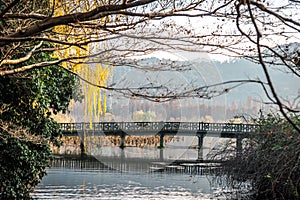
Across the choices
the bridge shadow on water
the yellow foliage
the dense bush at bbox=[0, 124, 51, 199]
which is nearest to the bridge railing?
the bridge shadow on water

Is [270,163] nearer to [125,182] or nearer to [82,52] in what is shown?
[82,52]

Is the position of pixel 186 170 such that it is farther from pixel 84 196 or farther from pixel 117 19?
pixel 117 19

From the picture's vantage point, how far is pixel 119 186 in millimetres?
10570

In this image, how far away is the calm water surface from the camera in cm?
928

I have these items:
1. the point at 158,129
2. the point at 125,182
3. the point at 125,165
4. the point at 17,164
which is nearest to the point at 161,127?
the point at 158,129

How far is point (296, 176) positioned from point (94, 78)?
4609 mm

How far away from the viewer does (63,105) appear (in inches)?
362

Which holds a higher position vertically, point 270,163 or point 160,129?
point 160,129

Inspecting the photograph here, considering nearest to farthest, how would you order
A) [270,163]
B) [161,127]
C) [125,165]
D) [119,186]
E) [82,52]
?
1. [270,163]
2. [82,52]
3. [119,186]
4. [125,165]
5. [161,127]

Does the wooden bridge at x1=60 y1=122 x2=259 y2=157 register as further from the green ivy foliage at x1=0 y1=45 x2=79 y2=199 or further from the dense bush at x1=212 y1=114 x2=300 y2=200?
the dense bush at x1=212 y1=114 x2=300 y2=200

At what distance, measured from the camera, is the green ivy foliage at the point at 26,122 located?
7895mm

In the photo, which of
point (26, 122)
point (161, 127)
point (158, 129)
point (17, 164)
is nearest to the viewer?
point (17, 164)

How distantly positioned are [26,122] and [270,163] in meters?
3.95

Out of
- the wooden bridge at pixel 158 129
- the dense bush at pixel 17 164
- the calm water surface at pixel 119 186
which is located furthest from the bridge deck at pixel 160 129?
the dense bush at pixel 17 164
